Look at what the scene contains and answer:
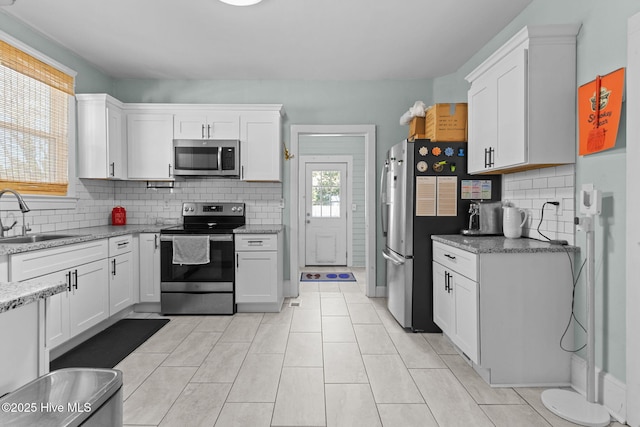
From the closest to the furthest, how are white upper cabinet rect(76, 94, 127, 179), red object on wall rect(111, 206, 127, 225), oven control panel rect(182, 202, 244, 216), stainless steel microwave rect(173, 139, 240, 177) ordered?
white upper cabinet rect(76, 94, 127, 179) < stainless steel microwave rect(173, 139, 240, 177) < red object on wall rect(111, 206, 127, 225) < oven control panel rect(182, 202, 244, 216)

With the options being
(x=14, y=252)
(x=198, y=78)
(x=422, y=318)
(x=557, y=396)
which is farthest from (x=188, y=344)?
(x=198, y=78)

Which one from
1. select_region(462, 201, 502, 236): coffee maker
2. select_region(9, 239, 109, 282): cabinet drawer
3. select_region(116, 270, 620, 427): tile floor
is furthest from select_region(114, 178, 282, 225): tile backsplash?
select_region(462, 201, 502, 236): coffee maker

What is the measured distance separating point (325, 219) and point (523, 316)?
4.57 m

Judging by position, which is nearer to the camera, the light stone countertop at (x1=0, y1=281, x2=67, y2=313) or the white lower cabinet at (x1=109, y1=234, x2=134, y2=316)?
the light stone countertop at (x1=0, y1=281, x2=67, y2=313)

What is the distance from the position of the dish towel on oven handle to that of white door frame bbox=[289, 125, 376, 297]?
107 centimetres

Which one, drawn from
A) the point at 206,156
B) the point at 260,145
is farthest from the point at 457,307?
the point at 206,156

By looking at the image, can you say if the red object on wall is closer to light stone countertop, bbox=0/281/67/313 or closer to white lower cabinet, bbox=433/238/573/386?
light stone countertop, bbox=0/281/67/313

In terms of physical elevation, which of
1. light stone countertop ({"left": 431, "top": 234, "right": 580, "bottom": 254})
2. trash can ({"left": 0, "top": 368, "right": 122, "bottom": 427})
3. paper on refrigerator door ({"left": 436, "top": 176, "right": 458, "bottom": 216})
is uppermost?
paper on refrigerator door ({"left": 436, "top": 176, "right": 458, "bottom": 216})

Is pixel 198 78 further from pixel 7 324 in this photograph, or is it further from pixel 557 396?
pixel 557 396

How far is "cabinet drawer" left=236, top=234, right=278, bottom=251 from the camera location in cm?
377

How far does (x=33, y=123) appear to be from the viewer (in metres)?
3.10

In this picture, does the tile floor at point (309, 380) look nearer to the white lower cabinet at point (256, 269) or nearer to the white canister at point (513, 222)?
the white lower cabinet at point (256, 269)

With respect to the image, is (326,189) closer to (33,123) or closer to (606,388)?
(33,123)

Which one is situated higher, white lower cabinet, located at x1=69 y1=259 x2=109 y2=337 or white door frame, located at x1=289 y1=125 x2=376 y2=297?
white door frame, located at x1=289 y1=125 x2=376 y2=297
